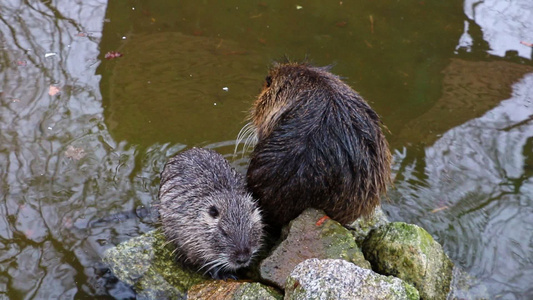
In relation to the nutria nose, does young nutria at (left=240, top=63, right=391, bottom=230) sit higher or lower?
higher

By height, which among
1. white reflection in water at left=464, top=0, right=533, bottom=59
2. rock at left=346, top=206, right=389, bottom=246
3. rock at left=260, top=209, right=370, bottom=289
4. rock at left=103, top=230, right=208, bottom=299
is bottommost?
rock at left=103, top=230, right=208, bottom=299

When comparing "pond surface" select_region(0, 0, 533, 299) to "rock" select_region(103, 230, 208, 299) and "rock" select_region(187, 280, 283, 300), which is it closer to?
"rock" select_region(103, 230, 208, 299)

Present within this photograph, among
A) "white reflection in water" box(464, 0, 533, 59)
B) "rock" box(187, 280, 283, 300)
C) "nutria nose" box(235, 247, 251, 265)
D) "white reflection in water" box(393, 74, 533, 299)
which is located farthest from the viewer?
"white reflection in water" box(464, 0, 533, 59)

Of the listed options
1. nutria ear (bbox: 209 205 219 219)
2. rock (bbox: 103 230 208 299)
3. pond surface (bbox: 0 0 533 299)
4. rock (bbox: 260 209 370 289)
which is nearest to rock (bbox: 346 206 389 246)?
pond surface (bbox: 0 0 533 299)

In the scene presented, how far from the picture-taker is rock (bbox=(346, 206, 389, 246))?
4.14 m

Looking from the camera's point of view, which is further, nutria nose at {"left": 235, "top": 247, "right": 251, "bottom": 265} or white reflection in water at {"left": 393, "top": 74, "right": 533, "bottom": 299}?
white reflection in water at {"left": 393, "top": 74, "right": 533, "bottom": 299}

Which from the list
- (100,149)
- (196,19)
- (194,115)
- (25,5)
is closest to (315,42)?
(196,19)

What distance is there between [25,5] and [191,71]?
201cm

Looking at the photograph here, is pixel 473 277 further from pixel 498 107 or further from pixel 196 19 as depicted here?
pixel 196 19

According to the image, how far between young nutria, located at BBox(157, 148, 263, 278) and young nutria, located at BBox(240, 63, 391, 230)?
178mm

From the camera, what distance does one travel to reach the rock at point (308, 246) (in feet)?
11.1

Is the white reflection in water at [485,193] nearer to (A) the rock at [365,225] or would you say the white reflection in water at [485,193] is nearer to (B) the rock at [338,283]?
(A) the rock at [365,225]

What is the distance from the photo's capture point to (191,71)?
574cm

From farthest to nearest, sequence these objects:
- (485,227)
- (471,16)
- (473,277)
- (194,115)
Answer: (471,16) < (194,115) < (485,227) < (473,277)
